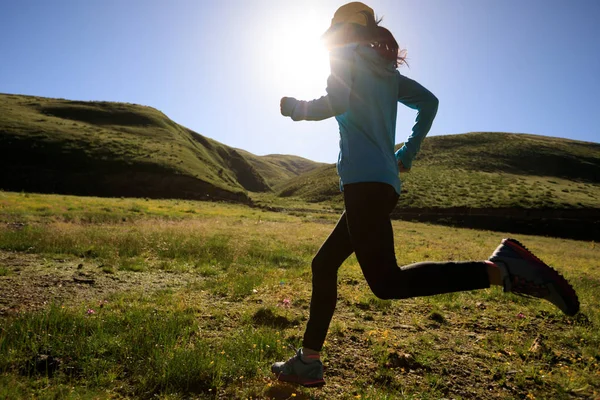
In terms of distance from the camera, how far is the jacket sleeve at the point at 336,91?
2453 mm

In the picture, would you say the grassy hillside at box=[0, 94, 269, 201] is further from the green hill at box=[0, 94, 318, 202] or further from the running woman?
the running woman

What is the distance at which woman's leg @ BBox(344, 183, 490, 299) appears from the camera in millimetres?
2230

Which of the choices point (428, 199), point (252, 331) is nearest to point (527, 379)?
point (252, 331)

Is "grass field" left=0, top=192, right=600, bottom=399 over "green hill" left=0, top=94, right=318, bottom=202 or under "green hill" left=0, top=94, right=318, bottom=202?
under

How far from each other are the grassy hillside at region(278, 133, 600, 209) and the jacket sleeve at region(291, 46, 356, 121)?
1849 inches

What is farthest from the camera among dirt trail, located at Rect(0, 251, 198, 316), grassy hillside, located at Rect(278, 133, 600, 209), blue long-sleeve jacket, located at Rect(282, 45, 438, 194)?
grassy hillside, located at Rect(278, 133, 600, 209)

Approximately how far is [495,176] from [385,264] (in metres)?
73.0

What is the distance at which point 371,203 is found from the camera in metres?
2.36

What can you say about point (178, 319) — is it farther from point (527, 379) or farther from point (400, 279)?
point (527, 379)

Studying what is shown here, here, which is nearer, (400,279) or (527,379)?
(400,279)

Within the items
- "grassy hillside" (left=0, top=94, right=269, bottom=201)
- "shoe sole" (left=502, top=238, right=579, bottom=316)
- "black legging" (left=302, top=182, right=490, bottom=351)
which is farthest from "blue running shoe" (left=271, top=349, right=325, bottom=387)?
"grassy hillside" (left=0, top=94, right=269, bottom=201)

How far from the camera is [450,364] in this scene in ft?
11.7

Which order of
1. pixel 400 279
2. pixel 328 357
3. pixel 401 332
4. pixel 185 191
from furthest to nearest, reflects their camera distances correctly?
pixel 185 191, pixel 401 332, pixel 328 357, pixel 400 279

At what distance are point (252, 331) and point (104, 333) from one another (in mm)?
1535
